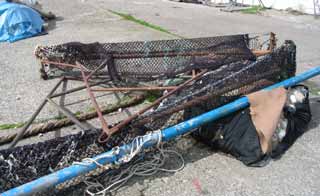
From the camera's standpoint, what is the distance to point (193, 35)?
23.2 feet

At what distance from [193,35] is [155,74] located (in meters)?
3.78

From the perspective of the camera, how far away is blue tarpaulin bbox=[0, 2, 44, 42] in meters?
6.74

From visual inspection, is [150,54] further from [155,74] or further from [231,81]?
[231,81]

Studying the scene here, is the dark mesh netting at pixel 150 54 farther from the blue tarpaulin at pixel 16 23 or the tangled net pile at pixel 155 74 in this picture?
the blue tarpaulin at pixel 16 23

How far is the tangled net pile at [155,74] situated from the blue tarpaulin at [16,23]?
125 inches

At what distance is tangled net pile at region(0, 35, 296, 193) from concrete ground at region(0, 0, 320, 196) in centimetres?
39

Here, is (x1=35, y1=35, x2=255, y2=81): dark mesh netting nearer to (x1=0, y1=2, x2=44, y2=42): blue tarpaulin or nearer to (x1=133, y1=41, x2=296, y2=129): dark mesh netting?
(x1=133, y1=41, x2=296, y2=129): dark mesh netting

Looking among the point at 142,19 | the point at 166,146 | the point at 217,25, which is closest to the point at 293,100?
the point at 166,146

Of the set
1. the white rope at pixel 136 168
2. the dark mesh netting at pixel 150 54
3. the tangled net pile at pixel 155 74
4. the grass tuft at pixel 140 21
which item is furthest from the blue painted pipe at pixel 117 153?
the grass tuft at pixel 140 21

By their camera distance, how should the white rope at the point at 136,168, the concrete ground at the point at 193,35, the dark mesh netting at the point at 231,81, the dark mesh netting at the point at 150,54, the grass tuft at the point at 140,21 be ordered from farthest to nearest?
the grass tuft at the point at 140,21 < the dark mesh netting at the point at 150,54 < the dark mesh netting at the point at 231,81 < the concrete ground at the point at 193,35 < the white rope at the point at 136,168

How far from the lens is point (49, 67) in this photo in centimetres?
421

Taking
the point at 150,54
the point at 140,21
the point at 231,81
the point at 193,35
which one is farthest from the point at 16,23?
the point at 231,81

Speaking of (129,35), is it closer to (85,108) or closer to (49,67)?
(49,67)

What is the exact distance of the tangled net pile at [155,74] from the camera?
6.14 ft
